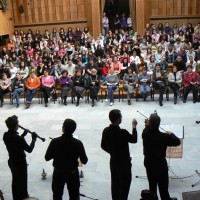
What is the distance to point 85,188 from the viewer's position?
6.11 m

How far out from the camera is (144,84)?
12.0 meters

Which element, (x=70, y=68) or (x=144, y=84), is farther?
(x=70, y=68)

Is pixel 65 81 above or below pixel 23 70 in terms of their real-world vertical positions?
below

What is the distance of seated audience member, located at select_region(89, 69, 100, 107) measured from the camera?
38.6ft

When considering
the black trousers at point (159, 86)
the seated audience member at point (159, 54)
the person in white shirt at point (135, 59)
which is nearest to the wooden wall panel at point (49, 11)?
the person in white shirt at point (135, 59)

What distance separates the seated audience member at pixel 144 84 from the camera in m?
11.8

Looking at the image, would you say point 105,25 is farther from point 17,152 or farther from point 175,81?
point 17,152

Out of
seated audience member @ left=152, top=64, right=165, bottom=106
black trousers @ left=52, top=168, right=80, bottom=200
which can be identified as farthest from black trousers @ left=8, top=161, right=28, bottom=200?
seated audience member @ left=152, top=64, right=165, bottom=106

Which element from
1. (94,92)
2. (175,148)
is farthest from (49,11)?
(175,148)

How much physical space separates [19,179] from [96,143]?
3.37 m

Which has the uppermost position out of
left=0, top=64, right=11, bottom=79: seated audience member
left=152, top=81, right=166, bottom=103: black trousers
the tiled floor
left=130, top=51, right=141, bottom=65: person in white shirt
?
left=130, top=51, right=141, bottom=65: person in white shirt

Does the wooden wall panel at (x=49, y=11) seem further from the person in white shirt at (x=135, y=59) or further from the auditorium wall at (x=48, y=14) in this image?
the person in white shirt at (x=135, y=59)

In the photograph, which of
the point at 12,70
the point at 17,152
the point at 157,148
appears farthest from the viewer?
the point at 12,70

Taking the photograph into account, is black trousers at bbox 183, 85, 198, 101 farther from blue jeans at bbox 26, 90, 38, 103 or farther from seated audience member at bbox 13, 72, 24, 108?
seated audience member at bbox 13, 72, 24, 108
